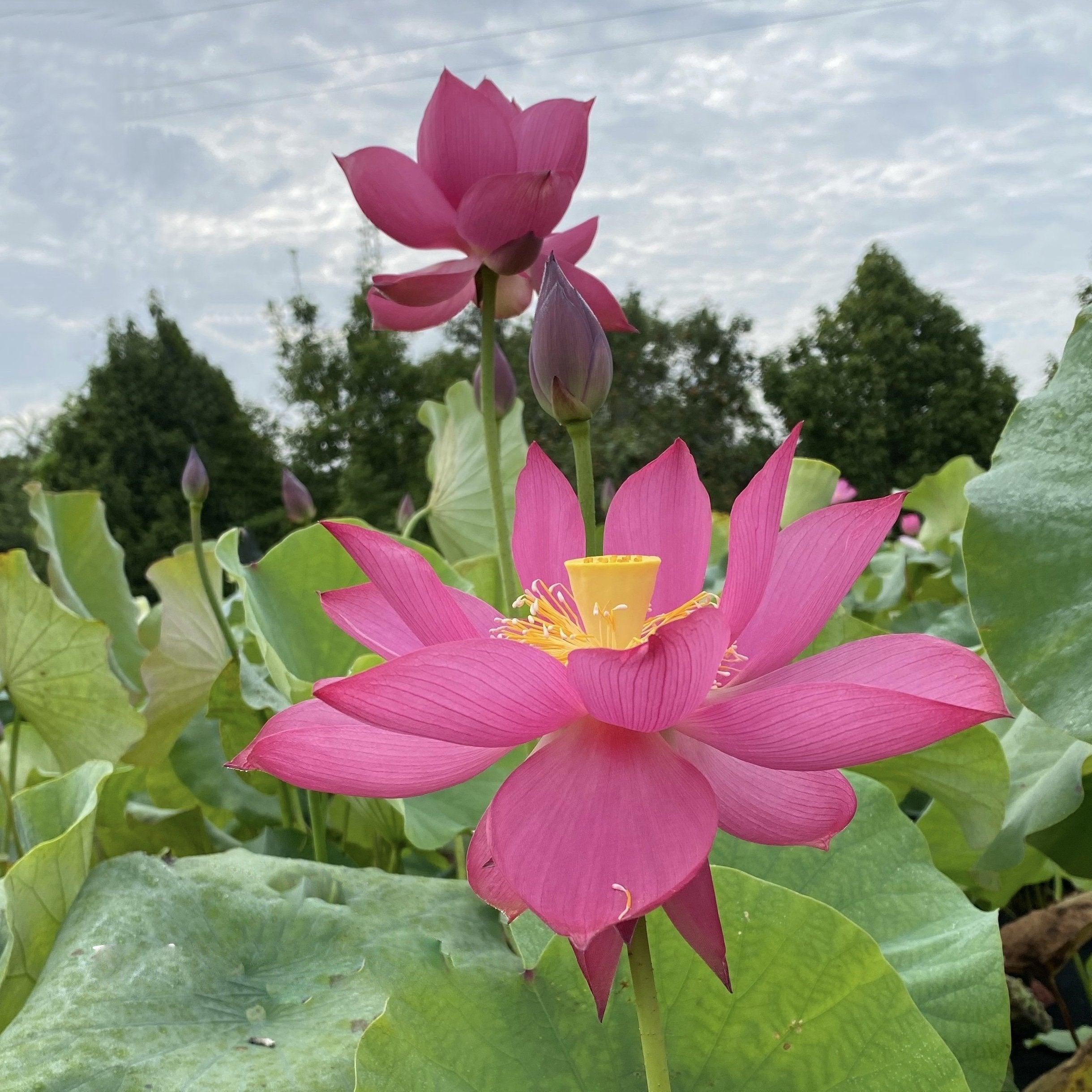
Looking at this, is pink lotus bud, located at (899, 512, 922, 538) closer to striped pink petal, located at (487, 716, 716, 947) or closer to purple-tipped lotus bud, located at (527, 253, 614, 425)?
purple-tipped lotus bud, located at (527, 253, 614, 425)

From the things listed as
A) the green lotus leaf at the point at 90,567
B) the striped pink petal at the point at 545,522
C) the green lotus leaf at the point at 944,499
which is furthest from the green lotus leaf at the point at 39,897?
the green lotus leaf at the point at 944,499

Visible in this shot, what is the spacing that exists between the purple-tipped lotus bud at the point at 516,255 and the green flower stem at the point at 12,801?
39cm

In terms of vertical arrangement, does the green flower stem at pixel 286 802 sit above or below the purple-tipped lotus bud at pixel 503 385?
below

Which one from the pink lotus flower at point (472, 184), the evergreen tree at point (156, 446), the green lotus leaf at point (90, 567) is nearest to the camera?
the pink lotus flower at point (472, 184)

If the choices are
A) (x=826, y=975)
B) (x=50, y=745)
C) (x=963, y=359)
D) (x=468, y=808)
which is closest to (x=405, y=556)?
(x=826, y=975)

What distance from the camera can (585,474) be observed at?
37 cm

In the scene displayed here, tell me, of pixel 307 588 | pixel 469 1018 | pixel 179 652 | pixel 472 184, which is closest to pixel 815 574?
pixel 469 1018

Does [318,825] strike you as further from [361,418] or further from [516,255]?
[361,418]

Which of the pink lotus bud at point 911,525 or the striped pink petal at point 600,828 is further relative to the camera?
the pink lotus bud at point 911,525

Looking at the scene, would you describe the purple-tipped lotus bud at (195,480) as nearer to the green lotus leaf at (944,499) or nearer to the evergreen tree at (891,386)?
the green lotus leaf at (944,499)

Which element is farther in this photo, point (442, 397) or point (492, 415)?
point (442, 397)

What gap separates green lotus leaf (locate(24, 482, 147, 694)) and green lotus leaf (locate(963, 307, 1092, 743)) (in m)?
0.82

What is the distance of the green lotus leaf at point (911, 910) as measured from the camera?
1.18 ft

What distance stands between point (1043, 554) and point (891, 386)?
1139 centimetres
